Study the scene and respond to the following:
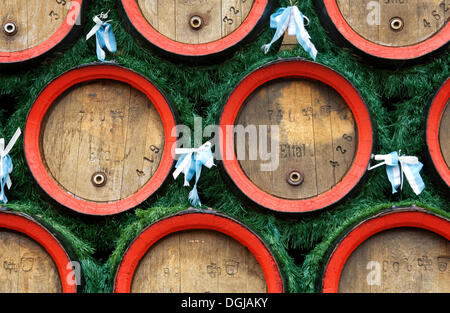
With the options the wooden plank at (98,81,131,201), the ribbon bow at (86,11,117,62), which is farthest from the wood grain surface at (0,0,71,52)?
the wooden plank at (98,81,131,201)

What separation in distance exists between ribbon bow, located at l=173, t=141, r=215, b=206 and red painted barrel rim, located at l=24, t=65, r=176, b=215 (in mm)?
52

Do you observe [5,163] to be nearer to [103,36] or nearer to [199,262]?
[103,36]

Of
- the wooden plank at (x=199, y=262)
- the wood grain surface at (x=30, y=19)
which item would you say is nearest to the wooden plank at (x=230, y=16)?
the wood grain surface at (x=30, y=19)

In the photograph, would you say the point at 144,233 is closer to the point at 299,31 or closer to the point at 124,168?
the point at 124,168

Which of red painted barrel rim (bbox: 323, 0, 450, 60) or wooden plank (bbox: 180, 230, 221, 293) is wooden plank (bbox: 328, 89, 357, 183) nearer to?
red painted barrel rim (bbox: 323, 0, 450, 60)

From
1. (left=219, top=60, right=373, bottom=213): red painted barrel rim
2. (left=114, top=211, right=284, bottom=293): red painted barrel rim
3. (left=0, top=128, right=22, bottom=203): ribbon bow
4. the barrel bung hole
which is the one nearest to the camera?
(left=114, top=211, right=284, bottom=293): red painted barrel rim

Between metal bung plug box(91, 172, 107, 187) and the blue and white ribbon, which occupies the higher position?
the blue and white ribbon

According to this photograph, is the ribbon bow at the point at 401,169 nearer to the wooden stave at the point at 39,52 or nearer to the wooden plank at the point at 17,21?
the wooden stave at the point at 39,52

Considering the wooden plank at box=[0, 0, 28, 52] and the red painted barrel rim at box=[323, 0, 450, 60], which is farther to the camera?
the wooden plank at box=[0, 0, 28, 52]

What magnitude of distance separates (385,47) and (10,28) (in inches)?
74.4

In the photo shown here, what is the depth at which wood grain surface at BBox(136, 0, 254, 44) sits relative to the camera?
11.3 feet

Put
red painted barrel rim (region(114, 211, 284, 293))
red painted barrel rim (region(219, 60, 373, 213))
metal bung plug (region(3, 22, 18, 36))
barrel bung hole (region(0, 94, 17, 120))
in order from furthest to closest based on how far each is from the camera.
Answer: barrel bung hole (region(0, 94, 17, 120)), metal bung plug (region(3, 22, 18, 36)), red painted barrel rim (region(219, 60, 373, 213)), red painted barrel rim (region(114, 211, 284, 293))
